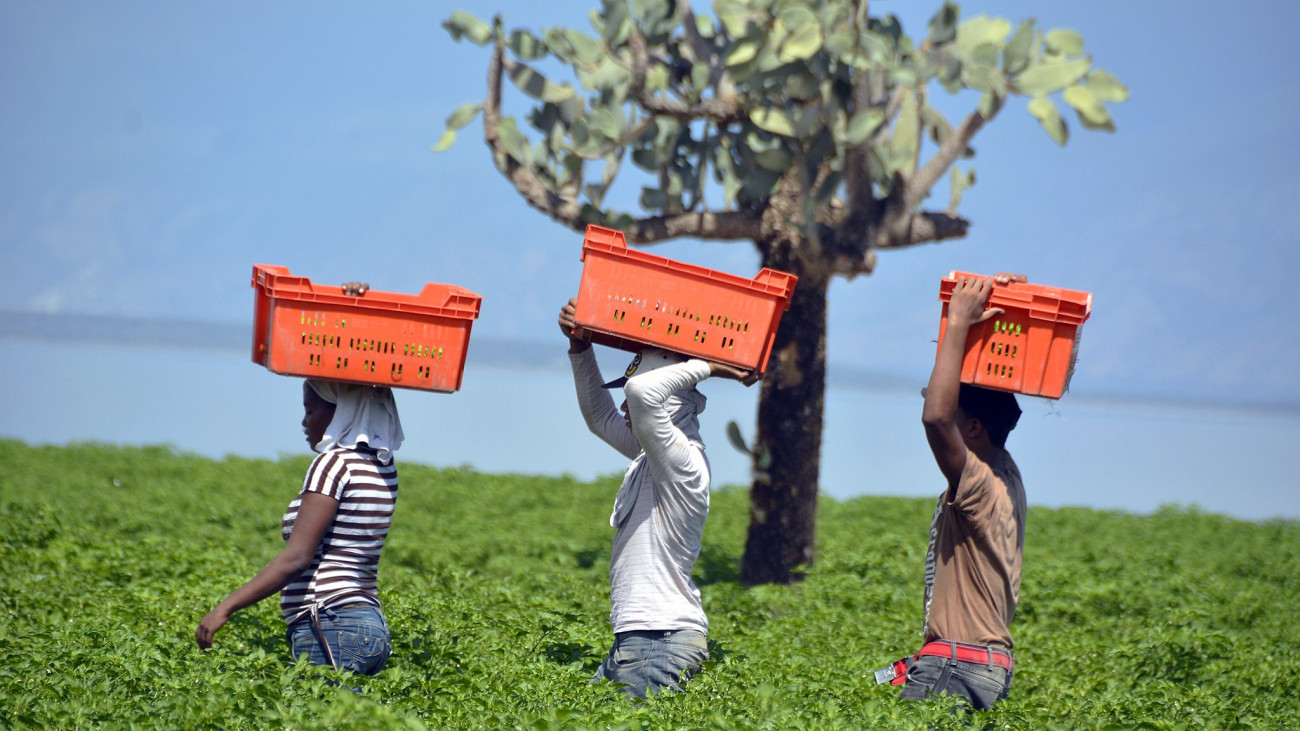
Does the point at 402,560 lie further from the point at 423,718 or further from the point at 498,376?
the point at 498,376

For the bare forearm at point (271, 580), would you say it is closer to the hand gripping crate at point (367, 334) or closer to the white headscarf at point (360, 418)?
the white headscarf at point (360, 418)

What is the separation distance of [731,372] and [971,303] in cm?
103

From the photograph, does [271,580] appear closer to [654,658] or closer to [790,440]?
[654,658]

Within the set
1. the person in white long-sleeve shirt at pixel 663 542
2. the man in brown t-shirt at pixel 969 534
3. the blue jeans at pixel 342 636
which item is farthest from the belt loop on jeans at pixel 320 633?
the man in brown t-shirt at pixel 969 534

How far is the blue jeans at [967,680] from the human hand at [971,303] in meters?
1.40

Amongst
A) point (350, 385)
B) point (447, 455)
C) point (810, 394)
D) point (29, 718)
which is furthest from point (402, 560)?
point (447, 455)

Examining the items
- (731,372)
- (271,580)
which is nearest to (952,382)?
(731,372)

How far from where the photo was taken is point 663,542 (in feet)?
16.9

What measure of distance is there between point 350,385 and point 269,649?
159 cm

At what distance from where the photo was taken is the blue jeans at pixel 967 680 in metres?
5.14

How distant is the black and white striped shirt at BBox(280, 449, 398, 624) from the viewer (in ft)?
17.1

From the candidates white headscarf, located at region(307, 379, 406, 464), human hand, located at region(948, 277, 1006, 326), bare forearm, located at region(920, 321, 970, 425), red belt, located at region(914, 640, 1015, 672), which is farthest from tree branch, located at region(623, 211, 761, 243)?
red belt, located at region(914, 640, 1015, 672)

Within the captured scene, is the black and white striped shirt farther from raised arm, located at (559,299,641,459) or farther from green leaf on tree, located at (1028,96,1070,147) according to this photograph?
green leaf on tree, located at (1028,96,1070,147)

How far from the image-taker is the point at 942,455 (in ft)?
16.4
